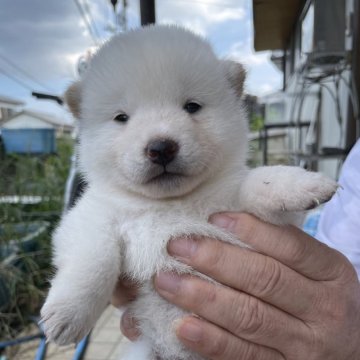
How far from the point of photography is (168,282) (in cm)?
121

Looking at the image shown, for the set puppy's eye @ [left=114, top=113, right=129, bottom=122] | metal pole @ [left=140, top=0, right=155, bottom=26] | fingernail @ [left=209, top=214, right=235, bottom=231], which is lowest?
fingernail @ [left=209, top=214, right=235, bottom=231]

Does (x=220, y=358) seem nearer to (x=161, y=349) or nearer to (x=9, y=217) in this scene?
(x=161, y=349)

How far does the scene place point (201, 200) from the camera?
130cm

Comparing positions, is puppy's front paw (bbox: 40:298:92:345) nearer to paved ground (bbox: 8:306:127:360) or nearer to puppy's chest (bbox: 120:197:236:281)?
puppy's chest (bbox: 120:197:236:281)

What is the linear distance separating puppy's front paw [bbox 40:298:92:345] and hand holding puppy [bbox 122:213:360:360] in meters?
0.25

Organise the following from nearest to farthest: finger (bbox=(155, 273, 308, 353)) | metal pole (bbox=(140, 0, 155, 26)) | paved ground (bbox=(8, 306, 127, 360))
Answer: finger (bbox=(155, 273, 308, 353)) → metal pole (bbox=(140, 0, 155, 26)) → paved ground (bbox=(8, 306, 127, 360))

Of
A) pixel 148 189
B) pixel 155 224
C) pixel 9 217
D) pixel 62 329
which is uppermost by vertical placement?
pixel 148 189

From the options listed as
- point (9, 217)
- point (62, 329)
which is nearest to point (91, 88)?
point (62, 329)

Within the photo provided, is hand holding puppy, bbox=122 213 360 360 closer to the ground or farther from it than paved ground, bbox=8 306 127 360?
farther from it

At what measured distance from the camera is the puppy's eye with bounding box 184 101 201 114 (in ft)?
4.17

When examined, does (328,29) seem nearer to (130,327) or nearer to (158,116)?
(158,116)

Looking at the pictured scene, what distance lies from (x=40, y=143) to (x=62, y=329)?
16.9 feet

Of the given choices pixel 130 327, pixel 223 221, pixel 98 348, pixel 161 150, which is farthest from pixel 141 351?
pixel 98 348

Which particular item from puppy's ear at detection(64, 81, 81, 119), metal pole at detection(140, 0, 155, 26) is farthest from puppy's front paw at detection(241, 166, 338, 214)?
metal pole at detection(140, 0, 155, 26)
